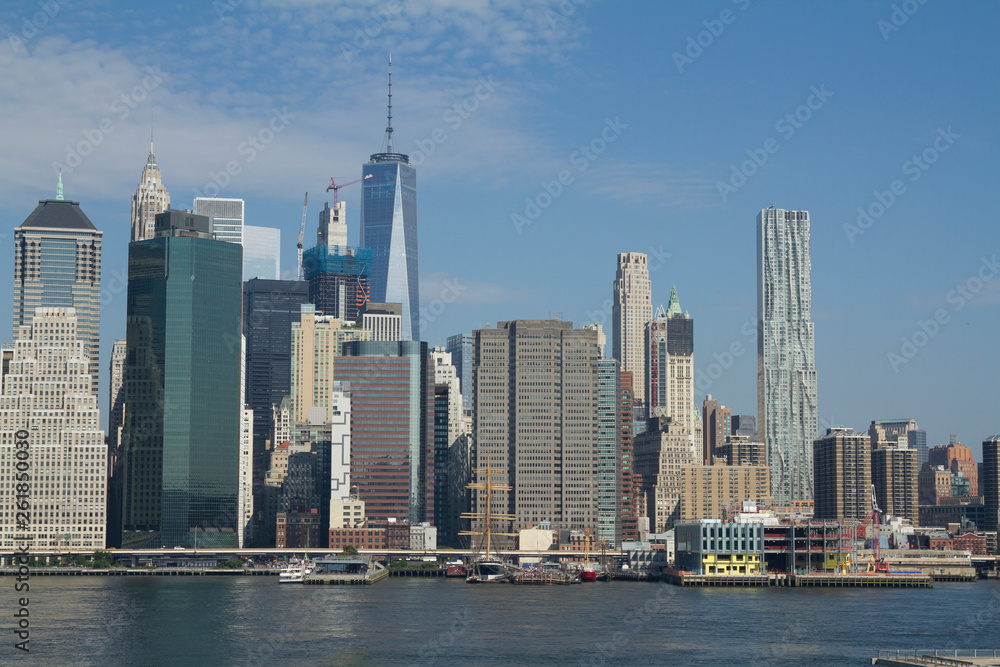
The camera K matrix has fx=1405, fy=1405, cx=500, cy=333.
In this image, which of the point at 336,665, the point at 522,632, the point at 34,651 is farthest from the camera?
the point at 522,632

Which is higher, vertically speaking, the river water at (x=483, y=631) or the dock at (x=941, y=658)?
the dock at (x=941, y=658)

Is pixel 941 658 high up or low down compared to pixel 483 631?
up

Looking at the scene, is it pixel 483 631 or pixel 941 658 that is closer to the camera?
pixel 941 658

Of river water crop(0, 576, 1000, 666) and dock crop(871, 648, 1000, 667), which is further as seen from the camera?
river water crop(0, 576, 1000, 666)

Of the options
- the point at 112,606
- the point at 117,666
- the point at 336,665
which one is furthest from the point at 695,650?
the point at 112,606

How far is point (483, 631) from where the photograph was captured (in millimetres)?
148500

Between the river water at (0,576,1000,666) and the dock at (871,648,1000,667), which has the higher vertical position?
the dock at (871,648,1000,667)

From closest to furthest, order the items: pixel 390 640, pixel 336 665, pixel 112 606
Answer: pixel 336 665 → pixel 390 640 → pixel 112 606

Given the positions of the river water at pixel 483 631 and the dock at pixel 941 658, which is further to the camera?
the river water at pixel 483 631

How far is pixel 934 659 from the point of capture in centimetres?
10762

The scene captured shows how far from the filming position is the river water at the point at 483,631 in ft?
415

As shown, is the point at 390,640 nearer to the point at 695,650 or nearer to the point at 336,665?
the point at 336,665

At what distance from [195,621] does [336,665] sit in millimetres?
47481

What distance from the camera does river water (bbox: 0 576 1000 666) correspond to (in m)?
126
